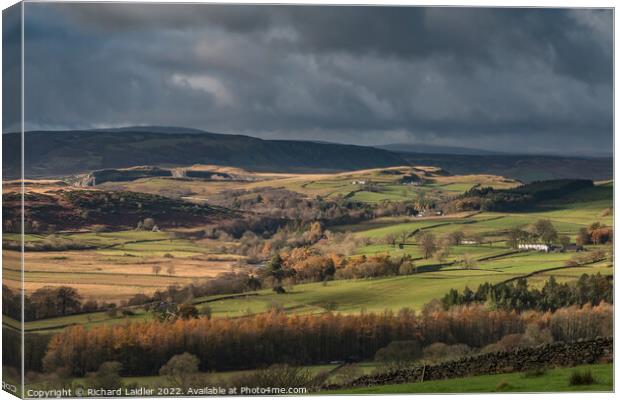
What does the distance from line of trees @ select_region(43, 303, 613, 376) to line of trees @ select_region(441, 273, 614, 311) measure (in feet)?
0.48

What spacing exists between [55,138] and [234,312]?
453cm

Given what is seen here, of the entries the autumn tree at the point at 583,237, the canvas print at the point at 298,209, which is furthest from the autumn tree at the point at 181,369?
the autumn tree at the point at 583,237

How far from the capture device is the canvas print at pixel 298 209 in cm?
2320

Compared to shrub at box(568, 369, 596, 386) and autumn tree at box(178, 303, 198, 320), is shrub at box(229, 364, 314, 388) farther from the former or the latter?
shrub at box(568, 369, 596, 386)

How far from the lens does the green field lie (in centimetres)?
2317

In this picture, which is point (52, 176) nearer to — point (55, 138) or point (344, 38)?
point (55, 138)

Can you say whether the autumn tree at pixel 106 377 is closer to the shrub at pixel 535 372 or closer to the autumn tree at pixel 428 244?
the autumn tree at pixel 428 244

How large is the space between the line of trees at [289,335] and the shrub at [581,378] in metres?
1.29

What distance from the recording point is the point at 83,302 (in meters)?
23.4

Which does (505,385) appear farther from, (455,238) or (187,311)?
(187,311)

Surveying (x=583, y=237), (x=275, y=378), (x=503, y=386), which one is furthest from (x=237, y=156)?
(x=583, y=237)

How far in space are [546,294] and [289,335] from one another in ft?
16.7

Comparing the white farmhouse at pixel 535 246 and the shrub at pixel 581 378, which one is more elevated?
the white farmhouse at pixel 535 246

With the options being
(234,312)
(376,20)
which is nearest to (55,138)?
(234,312)
